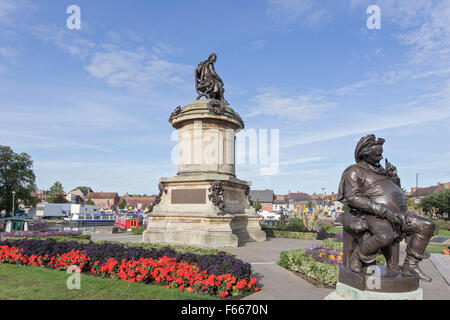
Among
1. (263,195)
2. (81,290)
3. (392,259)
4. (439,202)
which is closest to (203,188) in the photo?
(81,290)

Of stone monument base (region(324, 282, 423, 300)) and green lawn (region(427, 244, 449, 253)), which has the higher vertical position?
stone monument base (region(324, 282, 423, 300))

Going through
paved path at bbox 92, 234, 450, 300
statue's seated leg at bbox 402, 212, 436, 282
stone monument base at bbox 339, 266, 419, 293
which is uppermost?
statue's seated leg at bbox 402, 212, 436, 282

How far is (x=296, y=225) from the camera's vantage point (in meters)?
23.9

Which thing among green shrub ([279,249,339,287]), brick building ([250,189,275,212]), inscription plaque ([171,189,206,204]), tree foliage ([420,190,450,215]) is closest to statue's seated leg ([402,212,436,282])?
green shrub ([279,249,339,287])

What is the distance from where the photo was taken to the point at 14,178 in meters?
53.9

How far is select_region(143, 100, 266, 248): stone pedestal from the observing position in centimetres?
1440

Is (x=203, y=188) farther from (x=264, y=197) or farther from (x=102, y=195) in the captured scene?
(x=102, y=195)

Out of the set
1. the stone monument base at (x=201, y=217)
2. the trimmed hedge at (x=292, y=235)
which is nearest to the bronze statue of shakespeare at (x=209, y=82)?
the stone monument base at (x=201, y=217)

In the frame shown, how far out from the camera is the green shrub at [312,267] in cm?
731

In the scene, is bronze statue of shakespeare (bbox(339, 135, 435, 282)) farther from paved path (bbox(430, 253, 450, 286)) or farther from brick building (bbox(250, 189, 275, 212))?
brick building (bbox(250, 189, 275, 212))

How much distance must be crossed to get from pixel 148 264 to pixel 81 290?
1581 mm

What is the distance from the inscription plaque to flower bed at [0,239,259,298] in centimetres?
616
